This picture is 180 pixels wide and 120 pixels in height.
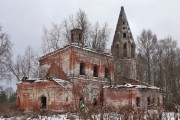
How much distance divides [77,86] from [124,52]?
671 inches

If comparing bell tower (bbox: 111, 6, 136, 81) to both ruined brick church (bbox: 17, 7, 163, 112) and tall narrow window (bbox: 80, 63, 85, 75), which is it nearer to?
ruined brick church (bbox: 17, 7, 163, 112)

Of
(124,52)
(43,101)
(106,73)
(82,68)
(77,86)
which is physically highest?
(124,52)

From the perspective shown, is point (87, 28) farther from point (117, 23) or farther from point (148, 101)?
point (148, 101)

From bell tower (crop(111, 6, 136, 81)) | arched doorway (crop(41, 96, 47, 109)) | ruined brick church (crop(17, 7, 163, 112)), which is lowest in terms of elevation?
arched doorway (crop(41, 96, 47, 109))

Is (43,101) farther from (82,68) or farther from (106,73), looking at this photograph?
(106,73)

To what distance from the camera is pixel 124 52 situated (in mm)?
44094

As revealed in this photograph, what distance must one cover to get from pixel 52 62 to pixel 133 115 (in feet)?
84.2

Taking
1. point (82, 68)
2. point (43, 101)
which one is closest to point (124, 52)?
point (82, 68)

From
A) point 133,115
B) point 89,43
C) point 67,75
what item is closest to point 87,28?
point 89,43

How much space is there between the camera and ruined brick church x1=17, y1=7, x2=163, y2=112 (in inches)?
1094

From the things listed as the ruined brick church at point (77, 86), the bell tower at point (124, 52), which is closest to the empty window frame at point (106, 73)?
the ruined brick church at point (77, 86)

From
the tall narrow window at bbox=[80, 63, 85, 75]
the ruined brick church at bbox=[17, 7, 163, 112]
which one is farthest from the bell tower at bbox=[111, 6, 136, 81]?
the tall narrow window at bbox=[80, 63, 85, 75]

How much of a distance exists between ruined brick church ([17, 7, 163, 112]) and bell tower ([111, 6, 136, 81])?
10.1 meters

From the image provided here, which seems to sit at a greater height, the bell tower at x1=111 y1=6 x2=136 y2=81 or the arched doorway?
the bell tower at x1=111 y1=6 x2=136 y2=81
